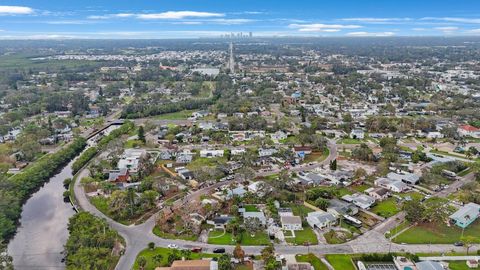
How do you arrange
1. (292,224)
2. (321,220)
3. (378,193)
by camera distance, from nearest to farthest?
1. (292,224)
2. (321,220)
3. (378,193)

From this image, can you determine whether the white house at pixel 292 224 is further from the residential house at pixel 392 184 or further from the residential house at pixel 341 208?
the residential house at pixel 392 184

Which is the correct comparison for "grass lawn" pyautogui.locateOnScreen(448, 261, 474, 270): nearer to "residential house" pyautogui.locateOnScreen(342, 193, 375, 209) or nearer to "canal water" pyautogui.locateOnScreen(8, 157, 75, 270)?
"residential house" pyautogui.locateOnScreen(342, 193, 375, 209)

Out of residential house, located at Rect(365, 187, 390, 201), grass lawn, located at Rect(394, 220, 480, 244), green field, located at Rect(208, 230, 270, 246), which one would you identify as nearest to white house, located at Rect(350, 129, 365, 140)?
residential house, located at Rect(365, 187, 390, 201)

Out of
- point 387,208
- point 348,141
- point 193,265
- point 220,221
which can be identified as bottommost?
point 387,208

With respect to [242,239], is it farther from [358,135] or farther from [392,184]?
[358,135]

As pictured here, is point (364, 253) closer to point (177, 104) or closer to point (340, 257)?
point (340, 257)

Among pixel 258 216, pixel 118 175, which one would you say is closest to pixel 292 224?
pixel 258 216

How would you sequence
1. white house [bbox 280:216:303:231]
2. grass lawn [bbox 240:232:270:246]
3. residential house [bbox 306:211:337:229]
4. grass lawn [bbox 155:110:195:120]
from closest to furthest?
grass lawn [bbox 240:232:270:246]
white house [bbox 280:216:303:231]
residential house [bbox 306:211:337:229]
grass lawn [bbox 155:110:195:120]
